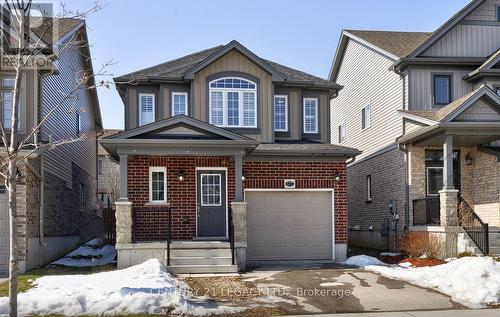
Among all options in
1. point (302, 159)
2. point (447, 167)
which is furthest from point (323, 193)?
point (447, 167)

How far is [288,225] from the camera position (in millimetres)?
16531

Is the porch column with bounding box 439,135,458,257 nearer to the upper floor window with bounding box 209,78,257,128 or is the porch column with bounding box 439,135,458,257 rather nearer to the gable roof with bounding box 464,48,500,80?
the gable roof with bounding box 464,48,500,80

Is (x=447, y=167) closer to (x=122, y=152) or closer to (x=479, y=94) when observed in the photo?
(x=479, y=94)

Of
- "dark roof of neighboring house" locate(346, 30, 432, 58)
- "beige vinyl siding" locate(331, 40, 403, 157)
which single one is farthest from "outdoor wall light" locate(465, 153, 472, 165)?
"dark roof of neighboring house" locate(346, 30, 432, 58)

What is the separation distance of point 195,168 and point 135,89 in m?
3.65

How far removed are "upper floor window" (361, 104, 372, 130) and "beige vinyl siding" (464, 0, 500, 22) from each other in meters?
5.19

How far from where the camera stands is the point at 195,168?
16.2 meters

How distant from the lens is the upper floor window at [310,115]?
18188 mm

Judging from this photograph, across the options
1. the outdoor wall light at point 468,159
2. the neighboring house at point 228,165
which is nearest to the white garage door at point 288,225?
the neighboring house at point 228,165

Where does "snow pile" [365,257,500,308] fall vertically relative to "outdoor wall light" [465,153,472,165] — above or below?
below

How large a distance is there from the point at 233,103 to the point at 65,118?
6.46 m

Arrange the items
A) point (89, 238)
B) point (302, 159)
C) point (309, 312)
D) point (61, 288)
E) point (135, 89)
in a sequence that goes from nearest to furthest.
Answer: point (309, 312), point (61, 288), point (302, 159), point (135, 89), point (89, 238)

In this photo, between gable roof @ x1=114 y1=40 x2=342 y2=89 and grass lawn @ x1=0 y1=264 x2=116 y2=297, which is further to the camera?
gable roof @ x1=114 y1=40 x2=342 y2=89

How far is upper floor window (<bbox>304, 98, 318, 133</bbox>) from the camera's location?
18.2m
